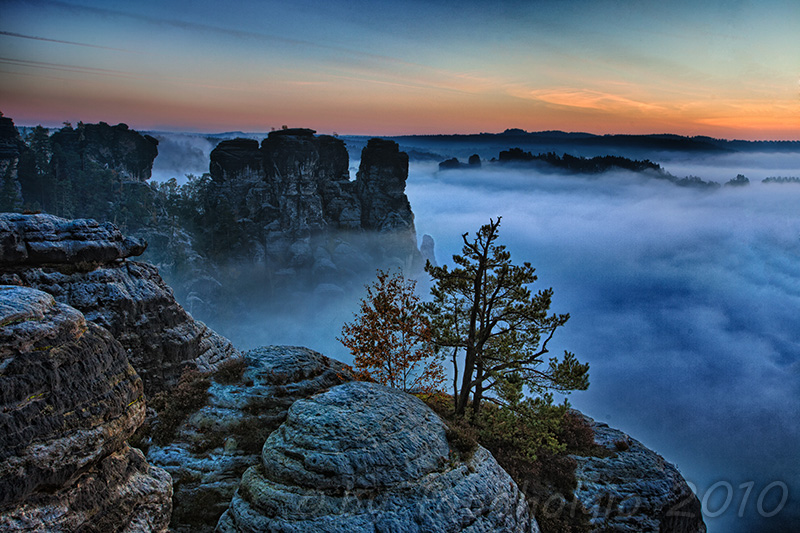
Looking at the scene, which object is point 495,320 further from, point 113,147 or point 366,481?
point 113,147

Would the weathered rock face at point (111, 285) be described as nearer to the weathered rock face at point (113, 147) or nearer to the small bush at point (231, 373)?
the small bush at point (231, 373)

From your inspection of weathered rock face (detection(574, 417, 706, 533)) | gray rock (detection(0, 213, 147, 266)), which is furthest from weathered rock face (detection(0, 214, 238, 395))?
weathered rock face (detection(574, 417, 706, 533))

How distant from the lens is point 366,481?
1215 centimetres

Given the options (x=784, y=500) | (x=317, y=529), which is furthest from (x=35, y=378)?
(x=784, y=500)

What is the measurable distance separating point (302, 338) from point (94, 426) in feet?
409

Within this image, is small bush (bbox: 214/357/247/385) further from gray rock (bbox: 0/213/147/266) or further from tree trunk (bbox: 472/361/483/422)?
gray rock (bbox: 0/213/147/266)

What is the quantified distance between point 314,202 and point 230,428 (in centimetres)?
11721

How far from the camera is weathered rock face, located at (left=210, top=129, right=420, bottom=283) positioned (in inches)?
4931

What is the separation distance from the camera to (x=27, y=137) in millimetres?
106062

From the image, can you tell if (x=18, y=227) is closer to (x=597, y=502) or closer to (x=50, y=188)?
(x=597, y=502)

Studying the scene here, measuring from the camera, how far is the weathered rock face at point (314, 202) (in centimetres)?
12525

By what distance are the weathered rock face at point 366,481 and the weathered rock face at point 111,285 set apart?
21.1 meters

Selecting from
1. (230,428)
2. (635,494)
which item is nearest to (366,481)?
(230,428)

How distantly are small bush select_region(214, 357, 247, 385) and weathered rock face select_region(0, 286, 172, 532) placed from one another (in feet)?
31.5
